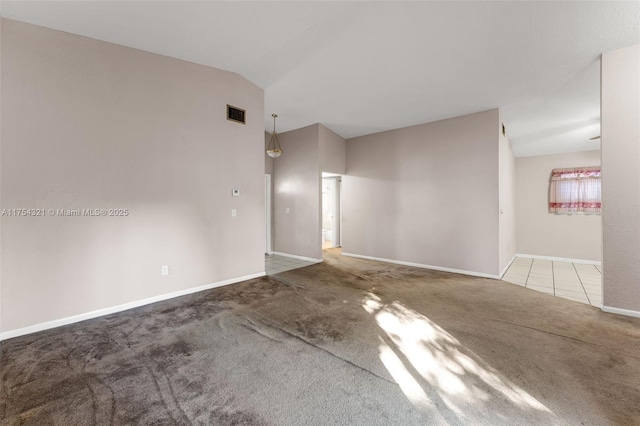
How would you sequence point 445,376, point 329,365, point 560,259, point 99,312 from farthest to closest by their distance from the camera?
1. point 560,259
2. point 99,312
3. point 329,365
4. point 445,376

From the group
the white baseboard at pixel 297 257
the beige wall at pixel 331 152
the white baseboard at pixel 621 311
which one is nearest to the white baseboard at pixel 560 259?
the white baseboard at pixel 621 311

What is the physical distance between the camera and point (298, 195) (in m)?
6.07

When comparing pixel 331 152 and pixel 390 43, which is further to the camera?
pixel 331 152

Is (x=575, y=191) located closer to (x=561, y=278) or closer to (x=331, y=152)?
(x=561, y=278)

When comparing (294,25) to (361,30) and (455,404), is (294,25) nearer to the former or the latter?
(361,30)

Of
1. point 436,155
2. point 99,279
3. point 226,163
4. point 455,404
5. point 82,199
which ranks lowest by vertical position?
point 455,404

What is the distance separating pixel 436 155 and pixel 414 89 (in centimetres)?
172

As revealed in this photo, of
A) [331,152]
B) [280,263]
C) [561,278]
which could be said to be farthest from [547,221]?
[280,263]

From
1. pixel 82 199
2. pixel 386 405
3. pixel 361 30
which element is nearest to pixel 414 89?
pixel 361 30

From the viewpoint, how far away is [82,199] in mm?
2805

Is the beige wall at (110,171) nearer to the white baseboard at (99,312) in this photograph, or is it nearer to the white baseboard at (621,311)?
the white baseboard at (99,312)

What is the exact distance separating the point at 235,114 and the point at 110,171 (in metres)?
1.91

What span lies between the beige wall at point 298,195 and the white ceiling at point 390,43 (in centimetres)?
145

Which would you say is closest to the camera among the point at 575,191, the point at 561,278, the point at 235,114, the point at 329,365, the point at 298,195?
the point at 329,365
